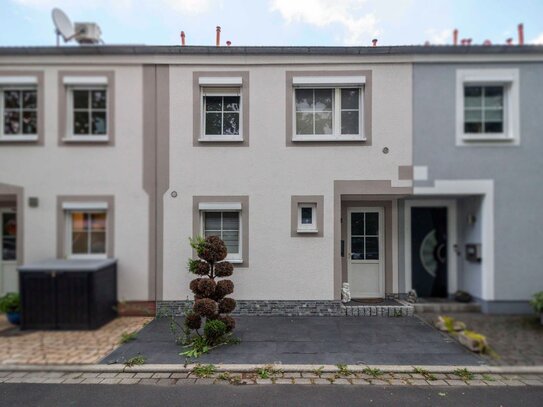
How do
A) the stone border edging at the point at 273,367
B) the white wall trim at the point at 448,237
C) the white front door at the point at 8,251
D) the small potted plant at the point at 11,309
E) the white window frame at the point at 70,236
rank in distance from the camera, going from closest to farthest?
the stone border edging at the point at 273,367
the small potted plant at the point at 11,309
the white window frame at the point at 70,236
the white front door at the point at 8,251
the white wall trim at the point at 448,237

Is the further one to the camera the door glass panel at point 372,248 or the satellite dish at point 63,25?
the door glass panel at point 372,248

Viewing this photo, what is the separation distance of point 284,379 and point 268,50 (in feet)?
22.3

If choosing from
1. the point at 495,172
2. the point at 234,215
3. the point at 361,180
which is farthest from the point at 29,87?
the point at 495,172

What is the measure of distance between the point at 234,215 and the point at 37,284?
4.29 m

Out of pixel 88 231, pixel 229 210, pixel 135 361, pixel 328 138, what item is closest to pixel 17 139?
pixel 88 231

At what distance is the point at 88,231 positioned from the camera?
7484 mm

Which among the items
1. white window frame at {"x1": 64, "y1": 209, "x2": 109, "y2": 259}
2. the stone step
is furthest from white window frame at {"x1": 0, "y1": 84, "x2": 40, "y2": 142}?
the stone step

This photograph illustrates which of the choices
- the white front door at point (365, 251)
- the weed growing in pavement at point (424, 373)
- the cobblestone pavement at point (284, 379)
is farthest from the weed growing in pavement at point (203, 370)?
the white front door at point (365, 251)

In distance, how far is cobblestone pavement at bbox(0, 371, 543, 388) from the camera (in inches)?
179

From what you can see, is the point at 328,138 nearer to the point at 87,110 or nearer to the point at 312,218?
the point at 312,218

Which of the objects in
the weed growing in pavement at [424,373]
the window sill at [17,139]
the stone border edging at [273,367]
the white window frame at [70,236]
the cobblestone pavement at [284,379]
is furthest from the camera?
the white window frame at [70,236]

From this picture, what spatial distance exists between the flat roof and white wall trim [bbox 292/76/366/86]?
0.56m

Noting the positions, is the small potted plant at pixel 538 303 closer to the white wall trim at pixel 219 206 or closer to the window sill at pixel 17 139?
the white wall trim at pixel 219 206

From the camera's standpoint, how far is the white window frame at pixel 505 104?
7292 millimetres
